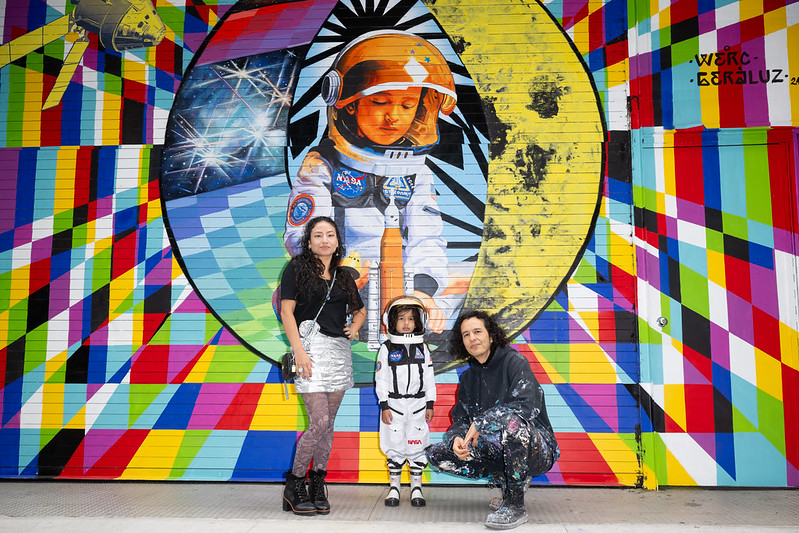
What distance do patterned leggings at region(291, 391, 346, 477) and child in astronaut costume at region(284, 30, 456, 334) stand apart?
1015 millimetres

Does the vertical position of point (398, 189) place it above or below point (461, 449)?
above

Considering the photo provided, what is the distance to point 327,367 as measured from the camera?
11.5 ft

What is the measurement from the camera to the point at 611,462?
3.95 metres

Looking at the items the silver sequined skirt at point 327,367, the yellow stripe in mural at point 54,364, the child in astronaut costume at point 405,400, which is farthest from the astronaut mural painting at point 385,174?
the yellow stripe in mural at point 54,364

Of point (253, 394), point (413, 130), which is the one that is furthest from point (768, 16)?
point (253, 394)

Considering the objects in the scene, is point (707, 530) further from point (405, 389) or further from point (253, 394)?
point (253, 394)

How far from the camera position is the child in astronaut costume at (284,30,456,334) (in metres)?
4.21

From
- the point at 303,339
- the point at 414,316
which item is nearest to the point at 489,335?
the point at 414,316

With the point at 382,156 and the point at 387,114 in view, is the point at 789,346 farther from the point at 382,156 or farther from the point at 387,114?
the point at 387,114

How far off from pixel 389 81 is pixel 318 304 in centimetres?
180

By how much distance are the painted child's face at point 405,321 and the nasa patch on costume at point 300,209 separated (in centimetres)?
108

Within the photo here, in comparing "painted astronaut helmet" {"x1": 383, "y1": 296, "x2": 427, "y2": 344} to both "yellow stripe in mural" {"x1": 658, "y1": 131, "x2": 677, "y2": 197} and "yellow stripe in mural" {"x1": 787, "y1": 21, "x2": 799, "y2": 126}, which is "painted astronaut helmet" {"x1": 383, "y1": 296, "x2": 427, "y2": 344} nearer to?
"yellow stripe in mural" {"x1": 658, "y1": 131, "x2": 677, "y2": 197}

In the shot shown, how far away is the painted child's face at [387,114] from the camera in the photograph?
4.29 m

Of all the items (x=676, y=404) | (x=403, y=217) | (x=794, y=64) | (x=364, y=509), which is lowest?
(x=364, y=509)
